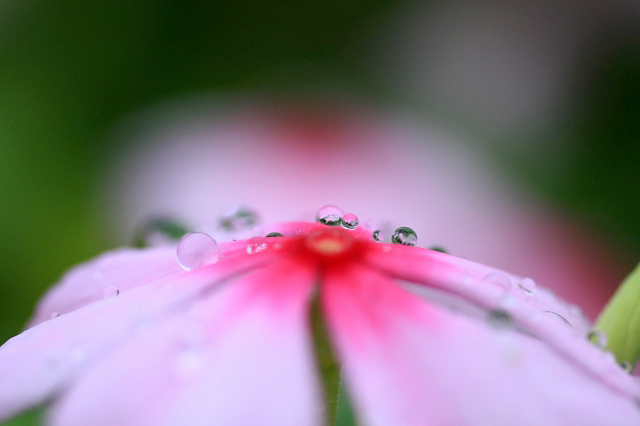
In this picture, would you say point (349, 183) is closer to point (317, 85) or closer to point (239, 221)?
point (317, 85)

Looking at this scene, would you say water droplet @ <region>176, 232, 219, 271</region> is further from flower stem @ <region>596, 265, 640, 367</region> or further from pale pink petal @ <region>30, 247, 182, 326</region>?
flower stem @ <region>596, 265, 640, 367</region>

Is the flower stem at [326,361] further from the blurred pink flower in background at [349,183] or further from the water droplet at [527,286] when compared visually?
the blurred pink flower in background at [349,183]

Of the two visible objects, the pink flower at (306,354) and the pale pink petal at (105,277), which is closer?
the pink flower at (306,354)

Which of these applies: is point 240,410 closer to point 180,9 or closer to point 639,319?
point 639,319

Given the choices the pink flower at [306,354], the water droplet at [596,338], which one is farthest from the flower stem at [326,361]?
the water droplet at [596,338]

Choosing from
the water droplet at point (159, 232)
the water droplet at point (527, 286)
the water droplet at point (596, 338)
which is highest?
the water droplet at point (527, 286)

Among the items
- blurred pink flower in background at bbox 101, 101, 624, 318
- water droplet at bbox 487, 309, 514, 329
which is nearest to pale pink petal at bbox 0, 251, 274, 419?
water droplet at bbox 487, 309, 514, 329

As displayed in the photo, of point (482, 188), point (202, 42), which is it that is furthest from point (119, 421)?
point (202, 42)
